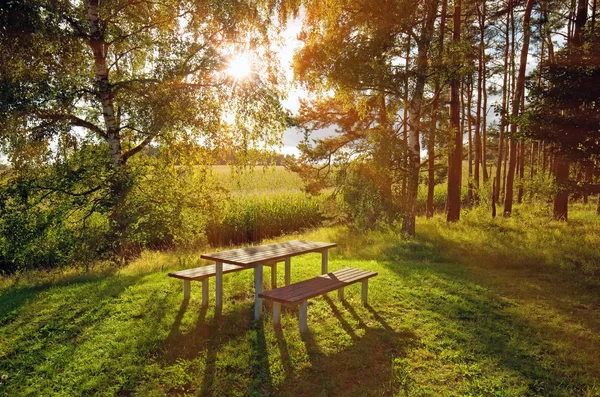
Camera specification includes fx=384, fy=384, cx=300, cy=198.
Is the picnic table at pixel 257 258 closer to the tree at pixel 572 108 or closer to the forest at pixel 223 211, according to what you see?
the forest at pixel 223 211

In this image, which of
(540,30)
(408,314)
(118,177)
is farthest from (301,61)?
(540,30)

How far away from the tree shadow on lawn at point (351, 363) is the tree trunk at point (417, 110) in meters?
5.67

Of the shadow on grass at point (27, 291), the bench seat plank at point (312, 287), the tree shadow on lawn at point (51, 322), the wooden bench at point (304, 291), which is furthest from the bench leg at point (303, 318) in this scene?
the shadow on grass at point (27, 291)

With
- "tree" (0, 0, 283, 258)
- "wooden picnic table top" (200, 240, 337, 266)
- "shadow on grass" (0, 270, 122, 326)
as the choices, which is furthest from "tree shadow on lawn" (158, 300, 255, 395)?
"tree" (0, 0, 283, 258)

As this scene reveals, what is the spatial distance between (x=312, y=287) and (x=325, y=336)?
2.00ft

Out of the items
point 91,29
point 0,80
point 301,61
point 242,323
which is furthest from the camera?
point 301,61

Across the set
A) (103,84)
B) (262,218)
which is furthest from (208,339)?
(262,218)

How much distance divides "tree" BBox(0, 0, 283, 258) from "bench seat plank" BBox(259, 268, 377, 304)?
4.36 metres

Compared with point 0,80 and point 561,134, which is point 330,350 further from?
point 0,80

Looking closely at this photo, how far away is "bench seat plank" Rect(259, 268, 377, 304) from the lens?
4.43 meters

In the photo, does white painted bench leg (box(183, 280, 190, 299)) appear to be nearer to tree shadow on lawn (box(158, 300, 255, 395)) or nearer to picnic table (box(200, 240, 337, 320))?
tree shadow on lawn (box(158, 300, 255, 395))

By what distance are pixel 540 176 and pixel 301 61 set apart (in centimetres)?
743

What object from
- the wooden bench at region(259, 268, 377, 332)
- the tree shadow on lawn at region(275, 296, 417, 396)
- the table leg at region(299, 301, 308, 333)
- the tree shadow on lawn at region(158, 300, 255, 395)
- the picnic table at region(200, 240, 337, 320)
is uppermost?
the picnic table at region(200, 240, 337, 320)

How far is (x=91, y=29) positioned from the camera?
25.7 feet
